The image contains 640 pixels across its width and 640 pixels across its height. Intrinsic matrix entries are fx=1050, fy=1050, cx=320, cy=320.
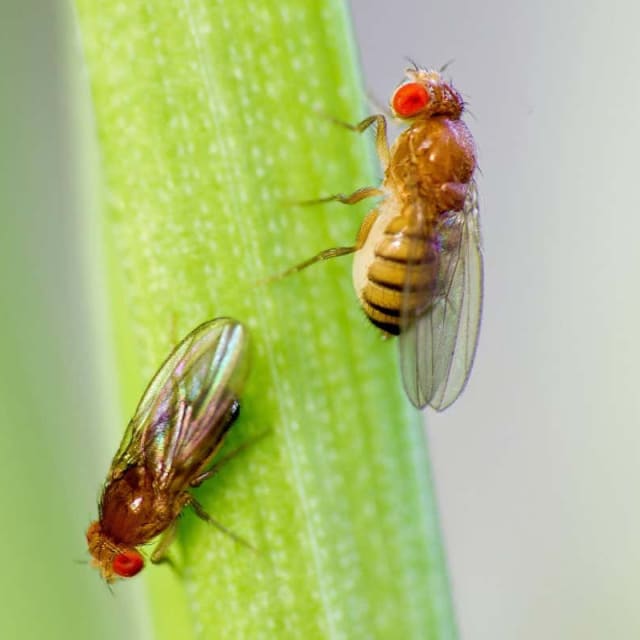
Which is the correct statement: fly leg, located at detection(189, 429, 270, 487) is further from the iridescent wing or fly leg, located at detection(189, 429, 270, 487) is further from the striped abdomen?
the striped abdomen

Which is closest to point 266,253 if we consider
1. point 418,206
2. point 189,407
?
point 189,407

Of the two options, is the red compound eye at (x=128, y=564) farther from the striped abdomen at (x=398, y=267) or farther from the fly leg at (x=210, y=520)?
the striped abdomen at (x=398, y=267)

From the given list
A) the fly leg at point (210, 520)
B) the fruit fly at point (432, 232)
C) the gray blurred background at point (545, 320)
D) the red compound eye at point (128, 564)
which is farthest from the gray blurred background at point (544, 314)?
the fly leg at point (210, 520)

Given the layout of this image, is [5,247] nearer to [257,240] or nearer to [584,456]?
[257,240]

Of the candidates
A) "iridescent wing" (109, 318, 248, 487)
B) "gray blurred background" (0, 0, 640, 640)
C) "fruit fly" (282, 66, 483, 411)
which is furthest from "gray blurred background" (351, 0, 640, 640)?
"iridescent wing" (109, 318, 248, 487)

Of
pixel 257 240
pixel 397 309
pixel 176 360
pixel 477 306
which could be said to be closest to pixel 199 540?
pixel 176 360

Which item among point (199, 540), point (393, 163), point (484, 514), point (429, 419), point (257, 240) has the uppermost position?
point (393, 163)
